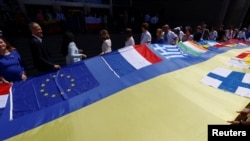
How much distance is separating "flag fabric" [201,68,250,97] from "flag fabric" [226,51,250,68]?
0.49m

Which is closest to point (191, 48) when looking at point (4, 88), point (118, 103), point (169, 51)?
point (169, 51)

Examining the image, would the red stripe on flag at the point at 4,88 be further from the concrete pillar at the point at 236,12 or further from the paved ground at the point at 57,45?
the concrete pillar at the point at 236,12

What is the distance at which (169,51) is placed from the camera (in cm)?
409

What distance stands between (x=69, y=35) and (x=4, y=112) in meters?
1.62

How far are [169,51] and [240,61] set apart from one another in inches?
66.6

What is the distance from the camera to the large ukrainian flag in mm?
2031

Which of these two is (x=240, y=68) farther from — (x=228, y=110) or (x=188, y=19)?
(x=188, y=19)

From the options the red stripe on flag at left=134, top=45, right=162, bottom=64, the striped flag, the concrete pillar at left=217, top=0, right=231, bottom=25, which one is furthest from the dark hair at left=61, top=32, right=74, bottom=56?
the concrete pillar at left=217, top=0, right=231, bottom=25

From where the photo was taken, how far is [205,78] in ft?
10.5

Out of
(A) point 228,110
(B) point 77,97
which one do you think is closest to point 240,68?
Result: (A) point 228,110

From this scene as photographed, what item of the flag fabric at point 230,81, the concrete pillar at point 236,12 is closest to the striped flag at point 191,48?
the flag fabric at point 230,81

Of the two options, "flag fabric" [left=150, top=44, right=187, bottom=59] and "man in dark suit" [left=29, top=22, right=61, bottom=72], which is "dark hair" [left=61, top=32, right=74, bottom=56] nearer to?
"man in dark suit" [left=29, top=22, right=61, bottom=72]

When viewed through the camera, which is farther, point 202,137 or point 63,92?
point 63,92

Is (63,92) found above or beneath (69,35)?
beneath
